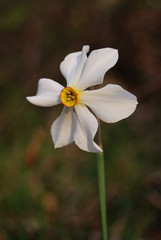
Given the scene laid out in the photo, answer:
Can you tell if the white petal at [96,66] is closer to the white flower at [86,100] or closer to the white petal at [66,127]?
the white flower at [86,100]

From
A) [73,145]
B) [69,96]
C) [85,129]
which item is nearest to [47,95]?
[69,96]

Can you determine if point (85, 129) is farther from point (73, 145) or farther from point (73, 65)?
point (73, 145)

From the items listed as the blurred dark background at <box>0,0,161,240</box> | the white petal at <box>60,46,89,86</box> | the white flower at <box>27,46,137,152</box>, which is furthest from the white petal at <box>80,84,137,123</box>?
the blurred dark background at <box>0,0,161,240</box>

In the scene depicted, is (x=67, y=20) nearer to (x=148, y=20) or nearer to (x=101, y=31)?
(x=101, y=31)

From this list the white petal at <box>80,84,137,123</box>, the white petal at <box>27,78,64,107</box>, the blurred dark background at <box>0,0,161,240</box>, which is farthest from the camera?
the blurred dark background at <box>0,0,161,240</box>

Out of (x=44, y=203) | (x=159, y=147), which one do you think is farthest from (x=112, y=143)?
(x=44, y=203)

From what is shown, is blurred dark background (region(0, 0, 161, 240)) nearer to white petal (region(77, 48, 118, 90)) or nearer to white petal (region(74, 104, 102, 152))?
white petal (region(74, 104, 102, 152))

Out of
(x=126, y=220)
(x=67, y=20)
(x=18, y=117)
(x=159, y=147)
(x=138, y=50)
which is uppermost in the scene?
(x=67, y=20)
